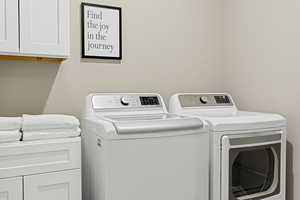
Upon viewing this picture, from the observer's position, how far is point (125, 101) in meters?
2.02

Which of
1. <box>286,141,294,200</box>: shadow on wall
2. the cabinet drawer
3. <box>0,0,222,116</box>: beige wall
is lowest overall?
<box>286,141,294,200</box>: shadow on wall

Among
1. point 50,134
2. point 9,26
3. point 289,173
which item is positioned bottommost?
point 289,173

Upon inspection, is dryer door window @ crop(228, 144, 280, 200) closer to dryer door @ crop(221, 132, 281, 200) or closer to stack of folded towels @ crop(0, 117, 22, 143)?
dryer door @ crop(221, 132, 281, 200)

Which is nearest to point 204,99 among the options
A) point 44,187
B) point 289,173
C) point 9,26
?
point 289,173

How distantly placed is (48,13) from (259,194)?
1.75m

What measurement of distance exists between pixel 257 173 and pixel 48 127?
4.74 feet

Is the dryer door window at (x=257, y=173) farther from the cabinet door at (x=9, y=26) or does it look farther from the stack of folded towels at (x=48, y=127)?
the cabinet door at (x=9, y=26)

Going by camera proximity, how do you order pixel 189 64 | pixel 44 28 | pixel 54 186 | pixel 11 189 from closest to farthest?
1. pixel 11 189
2. pixel 54 186
3. pixel 44 28
4. pixel 189 64

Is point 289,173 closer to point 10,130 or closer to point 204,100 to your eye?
point 204,100

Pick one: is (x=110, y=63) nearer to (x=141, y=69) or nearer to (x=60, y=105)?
(x=141, y=69)

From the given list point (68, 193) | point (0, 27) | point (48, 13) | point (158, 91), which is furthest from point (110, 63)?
point (68, 193)

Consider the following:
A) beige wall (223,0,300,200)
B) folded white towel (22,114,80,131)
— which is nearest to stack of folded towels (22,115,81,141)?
folded white towel (22,114,80,131)

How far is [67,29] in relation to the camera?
1.71 m

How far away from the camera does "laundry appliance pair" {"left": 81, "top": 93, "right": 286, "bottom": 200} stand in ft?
4.77
